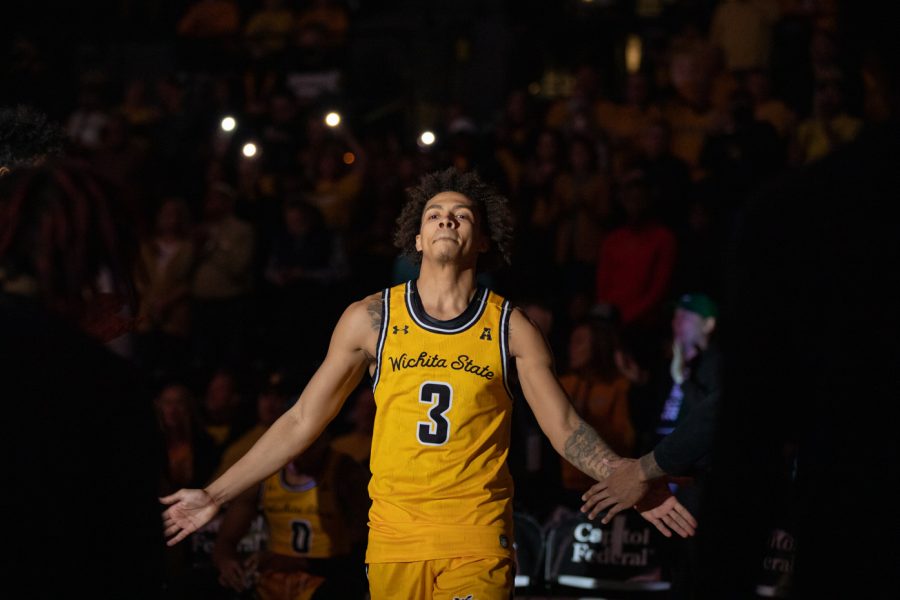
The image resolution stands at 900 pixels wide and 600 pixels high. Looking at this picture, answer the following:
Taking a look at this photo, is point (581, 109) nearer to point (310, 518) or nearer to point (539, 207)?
point (539, 207)

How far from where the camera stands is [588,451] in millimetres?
5215

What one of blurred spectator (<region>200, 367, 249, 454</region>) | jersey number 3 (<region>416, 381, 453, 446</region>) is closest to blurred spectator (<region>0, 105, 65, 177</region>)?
jersey number 3 (<region>416, 381, 453, 446</region>)

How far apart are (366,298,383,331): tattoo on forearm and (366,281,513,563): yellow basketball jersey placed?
5 centimetres

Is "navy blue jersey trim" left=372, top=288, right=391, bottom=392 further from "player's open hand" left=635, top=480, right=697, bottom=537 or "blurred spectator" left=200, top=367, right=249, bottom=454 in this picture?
"blurred spectator" left=200, top=367, right=249, bottom=454

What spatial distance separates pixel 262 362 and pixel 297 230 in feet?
3.79

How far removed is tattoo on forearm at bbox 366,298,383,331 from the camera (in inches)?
212

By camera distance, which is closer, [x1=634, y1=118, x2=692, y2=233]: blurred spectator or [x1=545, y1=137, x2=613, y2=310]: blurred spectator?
[x1=634, y1=118, x2=692, y2=233]: blurred spectator

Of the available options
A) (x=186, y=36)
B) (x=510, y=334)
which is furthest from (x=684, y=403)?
(x=186, y=36)

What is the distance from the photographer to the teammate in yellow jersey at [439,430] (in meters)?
5.08

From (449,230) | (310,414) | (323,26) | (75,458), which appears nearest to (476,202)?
(449,230)

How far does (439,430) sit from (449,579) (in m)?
0.59

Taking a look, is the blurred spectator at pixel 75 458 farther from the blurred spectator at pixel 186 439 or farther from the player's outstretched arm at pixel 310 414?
the blurred spectator at pixel 186 439

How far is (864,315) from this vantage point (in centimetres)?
259

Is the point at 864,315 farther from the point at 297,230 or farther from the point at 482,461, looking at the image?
the point at 297,230
